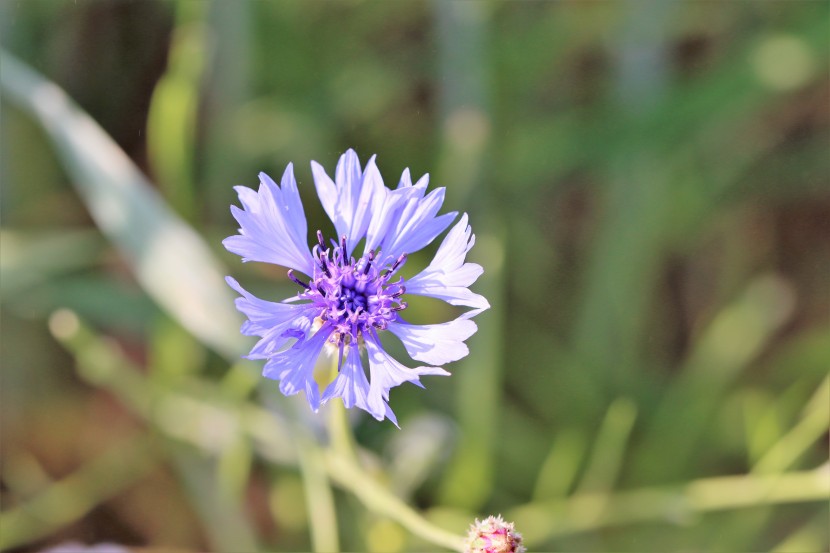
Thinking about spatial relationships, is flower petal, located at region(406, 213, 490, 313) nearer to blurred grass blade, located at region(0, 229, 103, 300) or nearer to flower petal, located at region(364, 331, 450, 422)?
flower petal, located at region(364, 331, 450, 422)

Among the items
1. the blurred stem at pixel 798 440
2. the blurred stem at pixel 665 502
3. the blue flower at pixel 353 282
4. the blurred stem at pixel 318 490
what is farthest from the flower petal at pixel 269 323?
the blurred stem at pixel 798 440

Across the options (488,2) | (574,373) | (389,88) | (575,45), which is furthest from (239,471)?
(575,45)

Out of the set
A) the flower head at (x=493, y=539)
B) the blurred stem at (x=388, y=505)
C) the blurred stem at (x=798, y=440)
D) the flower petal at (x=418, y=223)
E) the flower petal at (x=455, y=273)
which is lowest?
the flower head at (x=493, y=539)

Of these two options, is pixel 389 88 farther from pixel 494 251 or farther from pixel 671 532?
pixel 671 532

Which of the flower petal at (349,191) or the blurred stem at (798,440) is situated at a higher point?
the blurred stem at (798,440)

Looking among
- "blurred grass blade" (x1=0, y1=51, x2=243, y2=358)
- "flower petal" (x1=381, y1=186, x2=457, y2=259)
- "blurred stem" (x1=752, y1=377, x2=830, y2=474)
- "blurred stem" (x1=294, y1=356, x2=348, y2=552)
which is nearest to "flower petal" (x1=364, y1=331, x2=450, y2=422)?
"flower petal" (x1=381, y1=186, x2=457, y2=259)

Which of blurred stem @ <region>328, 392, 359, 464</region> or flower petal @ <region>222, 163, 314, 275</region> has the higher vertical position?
flower petal @ <region>222, 163, 314, 275</region>

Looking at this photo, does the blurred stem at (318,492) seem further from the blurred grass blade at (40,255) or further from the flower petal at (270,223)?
the blurred grass blade at (40,255)

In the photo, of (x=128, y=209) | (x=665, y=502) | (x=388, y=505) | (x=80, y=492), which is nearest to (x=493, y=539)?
(x=388, y=505)
